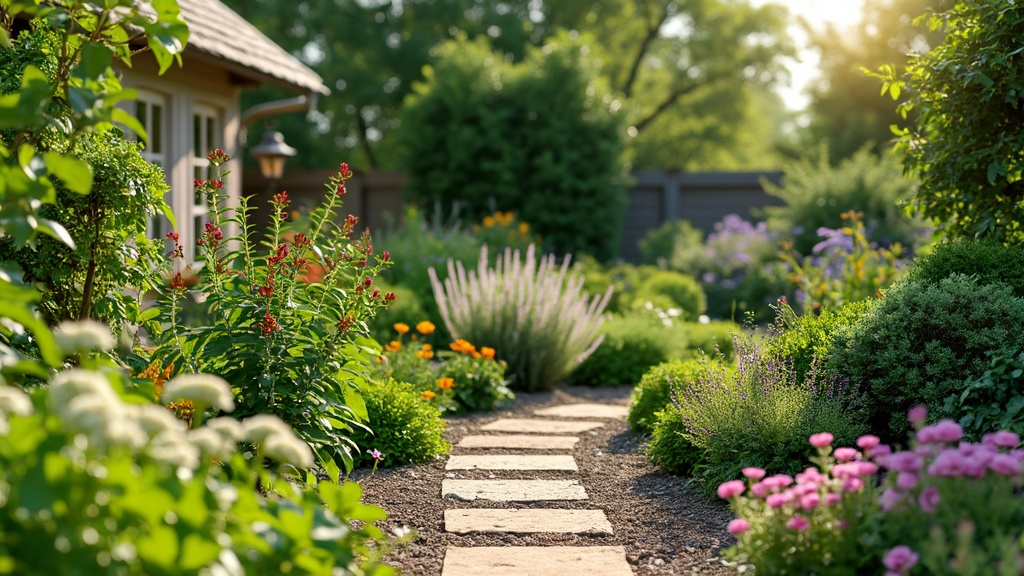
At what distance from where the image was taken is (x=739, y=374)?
13.6 ft

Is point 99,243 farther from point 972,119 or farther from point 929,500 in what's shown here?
point 972,119

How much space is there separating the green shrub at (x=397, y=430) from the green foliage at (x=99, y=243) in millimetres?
1214

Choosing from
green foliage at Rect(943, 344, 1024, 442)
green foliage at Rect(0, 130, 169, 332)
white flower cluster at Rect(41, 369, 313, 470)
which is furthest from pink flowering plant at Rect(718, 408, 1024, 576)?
green foliage at Rect(0, 130, 169, 332)

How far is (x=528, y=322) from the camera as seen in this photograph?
6.35 m

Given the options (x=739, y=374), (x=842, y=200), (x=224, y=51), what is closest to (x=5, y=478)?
(x=739, y=374)

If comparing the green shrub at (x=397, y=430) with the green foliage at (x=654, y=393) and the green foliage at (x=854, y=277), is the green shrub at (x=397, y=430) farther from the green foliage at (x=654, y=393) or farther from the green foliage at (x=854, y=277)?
the green foliage at (x=854, y=277)

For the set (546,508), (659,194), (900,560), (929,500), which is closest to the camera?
(900,560)

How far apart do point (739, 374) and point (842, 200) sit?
718 centimetres

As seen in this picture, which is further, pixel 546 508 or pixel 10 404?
pixel 546 508

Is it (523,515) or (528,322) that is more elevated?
(528,322)

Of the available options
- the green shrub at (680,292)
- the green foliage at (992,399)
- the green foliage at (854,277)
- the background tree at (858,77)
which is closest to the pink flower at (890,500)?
the green foliage at (992,399)

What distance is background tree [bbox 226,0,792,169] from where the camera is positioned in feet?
62.5

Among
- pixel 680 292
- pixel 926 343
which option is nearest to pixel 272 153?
pixel 680 292

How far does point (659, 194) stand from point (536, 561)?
1140 centimetres
